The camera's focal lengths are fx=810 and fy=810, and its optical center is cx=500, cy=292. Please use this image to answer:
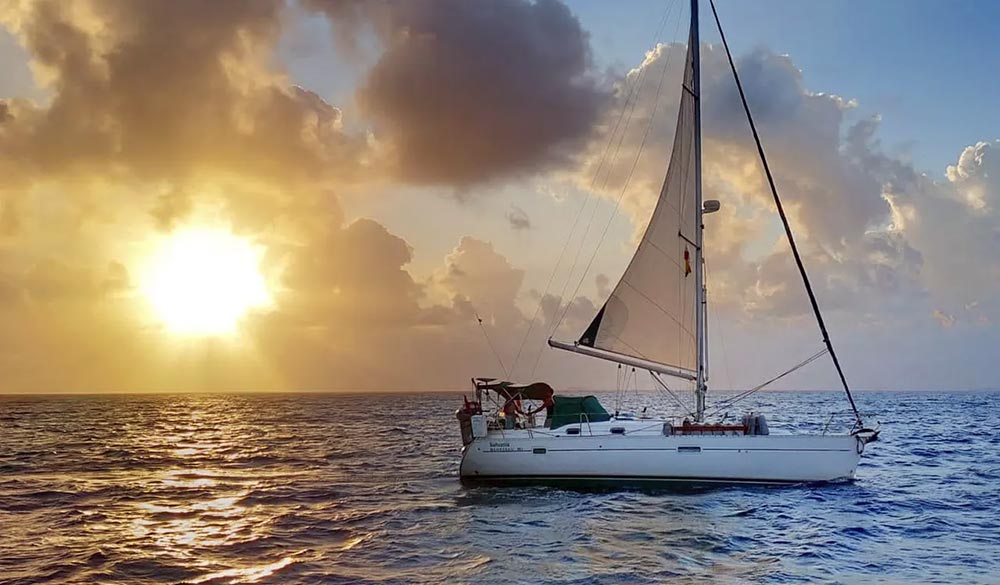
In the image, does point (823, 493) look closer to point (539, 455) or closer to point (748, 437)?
point (748, 437)

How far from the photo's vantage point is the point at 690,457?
1054 inches

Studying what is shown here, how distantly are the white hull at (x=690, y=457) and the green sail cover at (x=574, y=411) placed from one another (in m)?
1.93

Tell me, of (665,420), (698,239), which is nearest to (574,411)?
(665,420)

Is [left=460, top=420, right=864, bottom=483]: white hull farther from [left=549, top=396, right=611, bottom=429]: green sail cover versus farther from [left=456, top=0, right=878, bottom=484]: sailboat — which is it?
[left=549, top=396, right=611, bottom=429]: green sail cover

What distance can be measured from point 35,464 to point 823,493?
39.4 m

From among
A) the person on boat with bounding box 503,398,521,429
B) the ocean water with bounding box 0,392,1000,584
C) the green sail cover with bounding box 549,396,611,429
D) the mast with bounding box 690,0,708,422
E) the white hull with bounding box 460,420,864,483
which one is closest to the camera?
the ocean water with bounding box 0,392,1000,584

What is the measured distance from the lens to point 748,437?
26594 mm

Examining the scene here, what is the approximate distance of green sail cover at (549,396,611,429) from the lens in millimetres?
30111

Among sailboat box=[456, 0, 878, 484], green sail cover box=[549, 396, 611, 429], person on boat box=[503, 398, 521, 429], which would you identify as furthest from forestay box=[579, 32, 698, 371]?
person on boat box=[503, 398, 521, 429]

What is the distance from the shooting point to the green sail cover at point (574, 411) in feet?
98.8

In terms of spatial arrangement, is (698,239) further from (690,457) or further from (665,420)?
(690,457)

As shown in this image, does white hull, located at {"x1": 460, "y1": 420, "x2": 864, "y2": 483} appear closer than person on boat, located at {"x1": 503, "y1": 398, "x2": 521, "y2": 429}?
Yes

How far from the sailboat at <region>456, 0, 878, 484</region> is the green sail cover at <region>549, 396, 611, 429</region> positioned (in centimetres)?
5

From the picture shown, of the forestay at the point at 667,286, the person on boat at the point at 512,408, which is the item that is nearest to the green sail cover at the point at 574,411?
the person on boat at the point at 512,408
